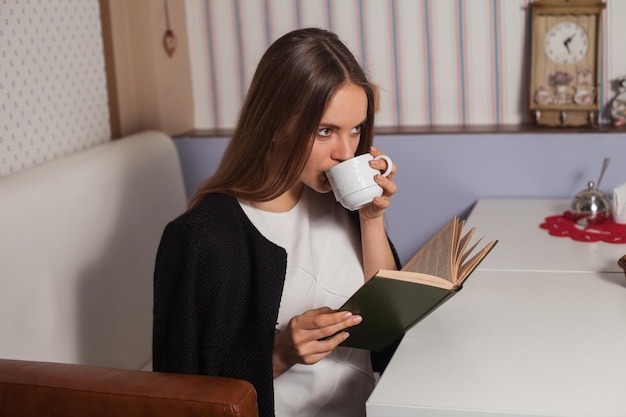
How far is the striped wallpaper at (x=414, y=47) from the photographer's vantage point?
2346 millimetres

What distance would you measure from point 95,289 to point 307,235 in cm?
52

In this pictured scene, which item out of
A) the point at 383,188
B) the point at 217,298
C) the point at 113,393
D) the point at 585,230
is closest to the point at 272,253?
the point at 217,298

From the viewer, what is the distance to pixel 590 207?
1961 millimetres

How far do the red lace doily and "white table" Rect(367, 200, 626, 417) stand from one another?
15 centimetres

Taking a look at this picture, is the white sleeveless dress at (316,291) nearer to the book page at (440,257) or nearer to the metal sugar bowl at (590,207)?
the book page at (440,257)

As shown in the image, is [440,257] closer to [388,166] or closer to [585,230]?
[388,166]

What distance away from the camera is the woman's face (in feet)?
4.88

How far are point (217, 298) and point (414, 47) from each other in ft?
3.96

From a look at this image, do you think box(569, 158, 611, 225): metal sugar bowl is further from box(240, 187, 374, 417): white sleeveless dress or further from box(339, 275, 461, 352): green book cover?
box(339, 275, 461, 352): green book cover

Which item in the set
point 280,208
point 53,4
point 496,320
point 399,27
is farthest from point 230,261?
point 399,27

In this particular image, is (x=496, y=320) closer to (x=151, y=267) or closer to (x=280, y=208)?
(x=280, y=208)

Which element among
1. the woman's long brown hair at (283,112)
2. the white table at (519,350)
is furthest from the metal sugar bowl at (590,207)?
the woman's long brown hair at (283,112)

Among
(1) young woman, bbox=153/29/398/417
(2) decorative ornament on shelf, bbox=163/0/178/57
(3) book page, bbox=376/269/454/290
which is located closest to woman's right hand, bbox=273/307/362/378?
(1) young woman, bbox=153/29/398/417

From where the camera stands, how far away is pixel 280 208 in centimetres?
162
